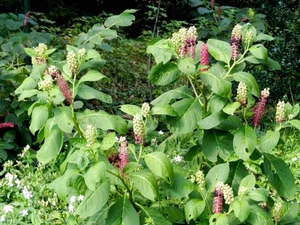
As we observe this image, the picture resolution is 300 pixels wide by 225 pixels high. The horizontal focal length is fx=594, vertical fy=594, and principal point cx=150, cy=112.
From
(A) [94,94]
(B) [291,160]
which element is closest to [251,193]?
(A) [94,94]

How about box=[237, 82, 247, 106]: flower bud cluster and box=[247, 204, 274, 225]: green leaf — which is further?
box=[237, 82, 247, 106]: flower bud cluster

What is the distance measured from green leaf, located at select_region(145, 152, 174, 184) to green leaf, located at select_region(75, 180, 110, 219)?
200 millimetres

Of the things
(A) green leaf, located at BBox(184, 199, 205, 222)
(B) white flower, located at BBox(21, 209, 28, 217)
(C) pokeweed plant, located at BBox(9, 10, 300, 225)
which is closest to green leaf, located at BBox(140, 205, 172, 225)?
(C) pokeweed plant, located at BBox(9, 10, 300, 225)

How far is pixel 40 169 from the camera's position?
3.81 m

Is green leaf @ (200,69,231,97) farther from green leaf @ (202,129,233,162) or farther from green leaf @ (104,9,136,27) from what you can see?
green leaf @ (104,9,136,27)

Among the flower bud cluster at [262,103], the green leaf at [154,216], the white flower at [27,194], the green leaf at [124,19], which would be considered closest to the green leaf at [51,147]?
the green leaf at [154,216]

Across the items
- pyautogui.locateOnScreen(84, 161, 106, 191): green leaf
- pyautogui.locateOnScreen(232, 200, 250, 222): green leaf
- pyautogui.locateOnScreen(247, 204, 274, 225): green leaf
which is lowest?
pyautogui.locateOnScreen(247, 204, 274, 225): green leaf

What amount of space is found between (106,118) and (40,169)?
1476mm

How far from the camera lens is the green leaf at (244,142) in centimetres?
238

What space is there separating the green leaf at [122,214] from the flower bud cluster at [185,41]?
0.66 m

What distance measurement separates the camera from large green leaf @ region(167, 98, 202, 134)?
8.15ft

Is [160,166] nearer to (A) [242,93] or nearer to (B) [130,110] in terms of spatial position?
(B) [130,110]

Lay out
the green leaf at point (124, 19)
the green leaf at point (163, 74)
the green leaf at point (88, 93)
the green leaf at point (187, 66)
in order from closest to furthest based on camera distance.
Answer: the green leaf at point (187, 66), the green leaf at point (163, 74), the green leaf at point (88, 93), the green leaf at point (124, 19)

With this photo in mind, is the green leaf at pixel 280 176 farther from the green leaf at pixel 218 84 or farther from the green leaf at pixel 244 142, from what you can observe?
the green leaf at pixel 218 84
